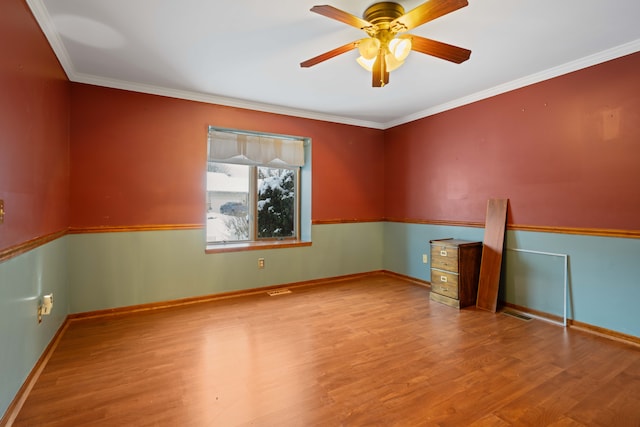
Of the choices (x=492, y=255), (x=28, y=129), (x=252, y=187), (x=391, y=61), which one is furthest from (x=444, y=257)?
(x=28, y=129)

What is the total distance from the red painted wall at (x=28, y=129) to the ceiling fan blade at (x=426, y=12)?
218 cm

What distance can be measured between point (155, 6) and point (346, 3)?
4.16ft

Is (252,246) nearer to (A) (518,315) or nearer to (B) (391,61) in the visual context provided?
(B) (391,61)

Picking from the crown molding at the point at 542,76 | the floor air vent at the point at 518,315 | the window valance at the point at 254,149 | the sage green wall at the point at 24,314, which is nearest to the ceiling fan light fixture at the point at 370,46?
the crown molding at the point at 542,76

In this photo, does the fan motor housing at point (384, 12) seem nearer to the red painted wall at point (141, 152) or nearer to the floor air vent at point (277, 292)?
the red painted wall at point (141, 152)

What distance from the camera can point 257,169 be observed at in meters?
4.34

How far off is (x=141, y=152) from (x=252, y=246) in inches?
66.1

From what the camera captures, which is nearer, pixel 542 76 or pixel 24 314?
pixel 24 314

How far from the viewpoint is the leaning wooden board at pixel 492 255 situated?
3.43m

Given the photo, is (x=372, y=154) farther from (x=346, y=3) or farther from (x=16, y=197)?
(x=16, y=197)

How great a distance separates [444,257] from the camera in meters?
3.67

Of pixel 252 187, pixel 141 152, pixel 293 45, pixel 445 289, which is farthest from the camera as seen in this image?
pixel 252 187

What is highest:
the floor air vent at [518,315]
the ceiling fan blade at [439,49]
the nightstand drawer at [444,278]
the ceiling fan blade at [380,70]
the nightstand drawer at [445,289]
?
the ceiling fan blade at [439,49]

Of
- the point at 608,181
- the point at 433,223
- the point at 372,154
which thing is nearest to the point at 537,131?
the point at 608,181
